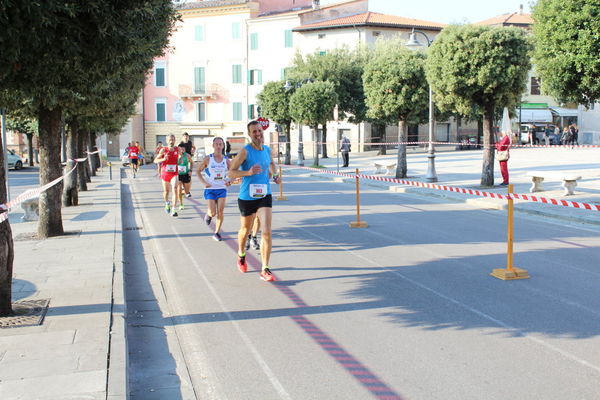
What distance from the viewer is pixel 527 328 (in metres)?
6.35

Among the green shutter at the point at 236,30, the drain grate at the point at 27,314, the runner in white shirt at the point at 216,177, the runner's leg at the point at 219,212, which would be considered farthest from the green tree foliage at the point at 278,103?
the drain grate at the point at 27,314

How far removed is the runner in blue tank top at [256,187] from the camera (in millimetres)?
8602

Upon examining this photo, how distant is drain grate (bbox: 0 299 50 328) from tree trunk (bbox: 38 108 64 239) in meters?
5.43

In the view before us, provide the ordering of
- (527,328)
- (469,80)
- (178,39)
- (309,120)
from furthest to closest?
(178,39) < (309,120) < (469,80) < (527,328)

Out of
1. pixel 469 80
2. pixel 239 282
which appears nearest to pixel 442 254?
pixel 239 282

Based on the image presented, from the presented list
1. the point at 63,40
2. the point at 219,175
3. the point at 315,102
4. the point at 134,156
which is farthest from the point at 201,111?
the point at 63,40

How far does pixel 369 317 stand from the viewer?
6.88 meters

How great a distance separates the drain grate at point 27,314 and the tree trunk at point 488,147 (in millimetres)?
15123

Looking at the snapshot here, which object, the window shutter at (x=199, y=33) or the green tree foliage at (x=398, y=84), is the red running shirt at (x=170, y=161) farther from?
the window shutter at (x=199, y=33)

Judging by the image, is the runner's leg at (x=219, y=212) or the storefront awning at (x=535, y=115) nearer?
the runner's leg at (x=219, y=212)

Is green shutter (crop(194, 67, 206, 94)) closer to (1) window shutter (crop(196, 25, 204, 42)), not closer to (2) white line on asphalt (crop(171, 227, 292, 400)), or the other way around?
(1) window shutter (crop(196, 25, 204, 42))

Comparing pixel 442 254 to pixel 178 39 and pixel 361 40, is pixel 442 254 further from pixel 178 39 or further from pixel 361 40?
pixel 178 39

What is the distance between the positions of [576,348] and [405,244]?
5.62 m

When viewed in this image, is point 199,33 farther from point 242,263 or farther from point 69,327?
point 69,327
